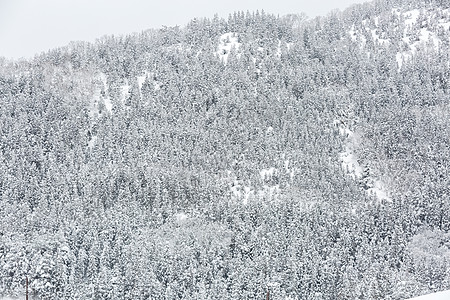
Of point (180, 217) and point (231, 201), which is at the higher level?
point (231, 201)

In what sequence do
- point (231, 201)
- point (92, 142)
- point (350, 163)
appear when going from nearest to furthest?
1. point (231, 201)
2. point (350, 163)
3. point (92, 142)

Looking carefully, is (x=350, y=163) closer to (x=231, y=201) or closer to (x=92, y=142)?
(x=231, y=201)

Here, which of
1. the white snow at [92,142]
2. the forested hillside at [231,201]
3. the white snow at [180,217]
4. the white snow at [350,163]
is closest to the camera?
the forested hillside at [231,201]

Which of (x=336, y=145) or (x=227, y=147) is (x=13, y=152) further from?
(x=336, y=145)

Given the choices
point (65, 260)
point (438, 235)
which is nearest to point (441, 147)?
point (438, 235)

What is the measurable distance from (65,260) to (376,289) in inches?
2545

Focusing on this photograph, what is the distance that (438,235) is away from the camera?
13825 centimetres

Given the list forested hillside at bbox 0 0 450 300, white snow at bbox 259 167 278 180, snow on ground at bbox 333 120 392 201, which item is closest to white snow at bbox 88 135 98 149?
forested hillside at bbox 0 0 450 300

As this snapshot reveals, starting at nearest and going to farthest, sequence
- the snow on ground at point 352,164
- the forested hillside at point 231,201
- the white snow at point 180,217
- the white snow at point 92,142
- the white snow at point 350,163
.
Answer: the forested hillside at point 231,201, the white snow at point 180,217, the snow on ground at point 352,164, the white snow at point 350,163, the white snow at point 92,142

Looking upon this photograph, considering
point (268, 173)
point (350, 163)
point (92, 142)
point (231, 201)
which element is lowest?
point (231, 201)

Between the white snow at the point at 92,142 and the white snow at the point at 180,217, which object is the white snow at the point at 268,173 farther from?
the white snow at the point at 92,142

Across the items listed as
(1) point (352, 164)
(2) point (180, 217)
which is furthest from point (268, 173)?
(2) point (180, 217)

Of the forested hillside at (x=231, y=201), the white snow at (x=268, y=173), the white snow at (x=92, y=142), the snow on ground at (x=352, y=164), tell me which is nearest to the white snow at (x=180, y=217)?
the forested hillside at (x=231, y=201)

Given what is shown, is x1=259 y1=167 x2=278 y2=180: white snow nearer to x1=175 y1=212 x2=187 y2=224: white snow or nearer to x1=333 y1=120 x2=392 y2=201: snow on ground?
x1=333 y1=120 x2=392 y2=201: snow on ground
